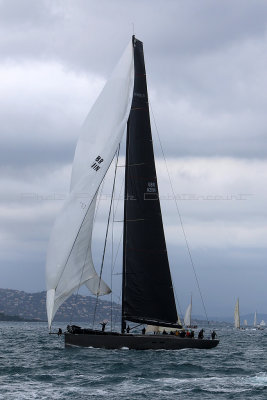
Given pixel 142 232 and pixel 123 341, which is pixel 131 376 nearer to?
pixel 123 341

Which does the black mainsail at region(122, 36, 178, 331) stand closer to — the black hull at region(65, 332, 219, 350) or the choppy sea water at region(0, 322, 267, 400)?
the black hull at region(65, 332, 219, 350)

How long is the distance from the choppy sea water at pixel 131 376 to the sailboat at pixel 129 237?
1351mm

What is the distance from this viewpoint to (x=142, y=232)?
151 feet

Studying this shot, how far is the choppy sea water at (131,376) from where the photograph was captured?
2969cm

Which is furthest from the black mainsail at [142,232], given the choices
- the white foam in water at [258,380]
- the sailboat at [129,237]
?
the white foam in water at [258,380]

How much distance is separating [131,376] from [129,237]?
1295 cm

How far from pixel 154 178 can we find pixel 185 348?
11.7 meters

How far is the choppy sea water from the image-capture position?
2969 cm

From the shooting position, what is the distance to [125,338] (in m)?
43.1

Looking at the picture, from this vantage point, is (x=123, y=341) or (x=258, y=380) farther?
(x=123, y=341)

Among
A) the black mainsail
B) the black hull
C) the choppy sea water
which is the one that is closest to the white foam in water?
the choppy sea water

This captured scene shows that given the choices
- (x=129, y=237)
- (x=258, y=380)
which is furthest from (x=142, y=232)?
(x=258, y=380)

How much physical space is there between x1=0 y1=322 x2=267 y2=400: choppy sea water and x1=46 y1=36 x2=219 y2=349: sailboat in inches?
53.2

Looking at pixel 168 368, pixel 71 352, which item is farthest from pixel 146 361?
pixel 71 352
